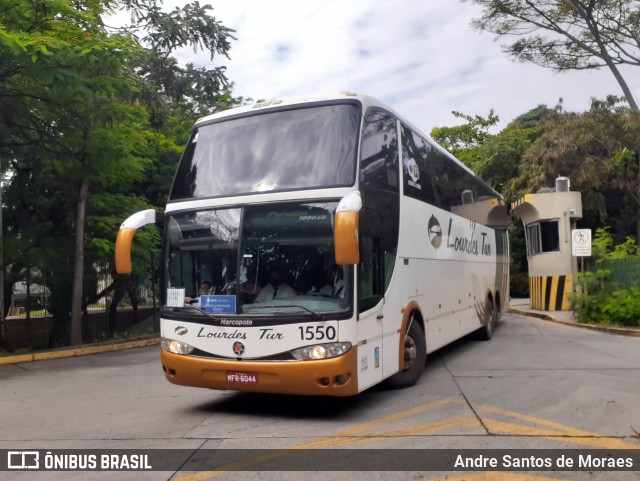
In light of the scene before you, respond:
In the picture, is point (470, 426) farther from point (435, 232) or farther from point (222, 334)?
point (435, 232)

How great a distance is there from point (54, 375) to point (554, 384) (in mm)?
8681

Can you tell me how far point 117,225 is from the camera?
617 inches

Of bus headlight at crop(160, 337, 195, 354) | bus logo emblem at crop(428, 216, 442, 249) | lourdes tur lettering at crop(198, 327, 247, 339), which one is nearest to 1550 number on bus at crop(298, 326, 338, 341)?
lourdes tur lettering at crop(198, 327, 247, 339)

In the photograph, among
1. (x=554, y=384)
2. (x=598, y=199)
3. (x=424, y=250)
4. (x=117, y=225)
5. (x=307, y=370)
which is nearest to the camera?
(x=307, y=370)

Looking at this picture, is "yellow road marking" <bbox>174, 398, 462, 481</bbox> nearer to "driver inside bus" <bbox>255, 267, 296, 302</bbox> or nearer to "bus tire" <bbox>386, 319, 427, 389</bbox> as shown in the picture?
"bus tire" <bbox>386, 319, 427, 389</bbox>

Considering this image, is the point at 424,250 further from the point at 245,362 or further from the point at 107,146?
the point at 107,146

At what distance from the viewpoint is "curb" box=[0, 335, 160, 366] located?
43.2ft

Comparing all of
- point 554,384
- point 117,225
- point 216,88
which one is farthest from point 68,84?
point 216,88

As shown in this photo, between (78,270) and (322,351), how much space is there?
10.5 m

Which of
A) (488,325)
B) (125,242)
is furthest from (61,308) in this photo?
(488,325)

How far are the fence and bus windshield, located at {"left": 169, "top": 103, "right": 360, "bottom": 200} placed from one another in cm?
914

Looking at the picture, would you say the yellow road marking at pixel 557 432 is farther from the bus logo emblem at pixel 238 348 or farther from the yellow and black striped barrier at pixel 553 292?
the yellow and black striped barrier at pixel 553 292

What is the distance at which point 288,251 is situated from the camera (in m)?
6.72

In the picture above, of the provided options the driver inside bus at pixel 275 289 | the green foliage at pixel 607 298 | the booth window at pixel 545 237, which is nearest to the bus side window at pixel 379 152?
→ the driver inside bus at pixel 275 289
